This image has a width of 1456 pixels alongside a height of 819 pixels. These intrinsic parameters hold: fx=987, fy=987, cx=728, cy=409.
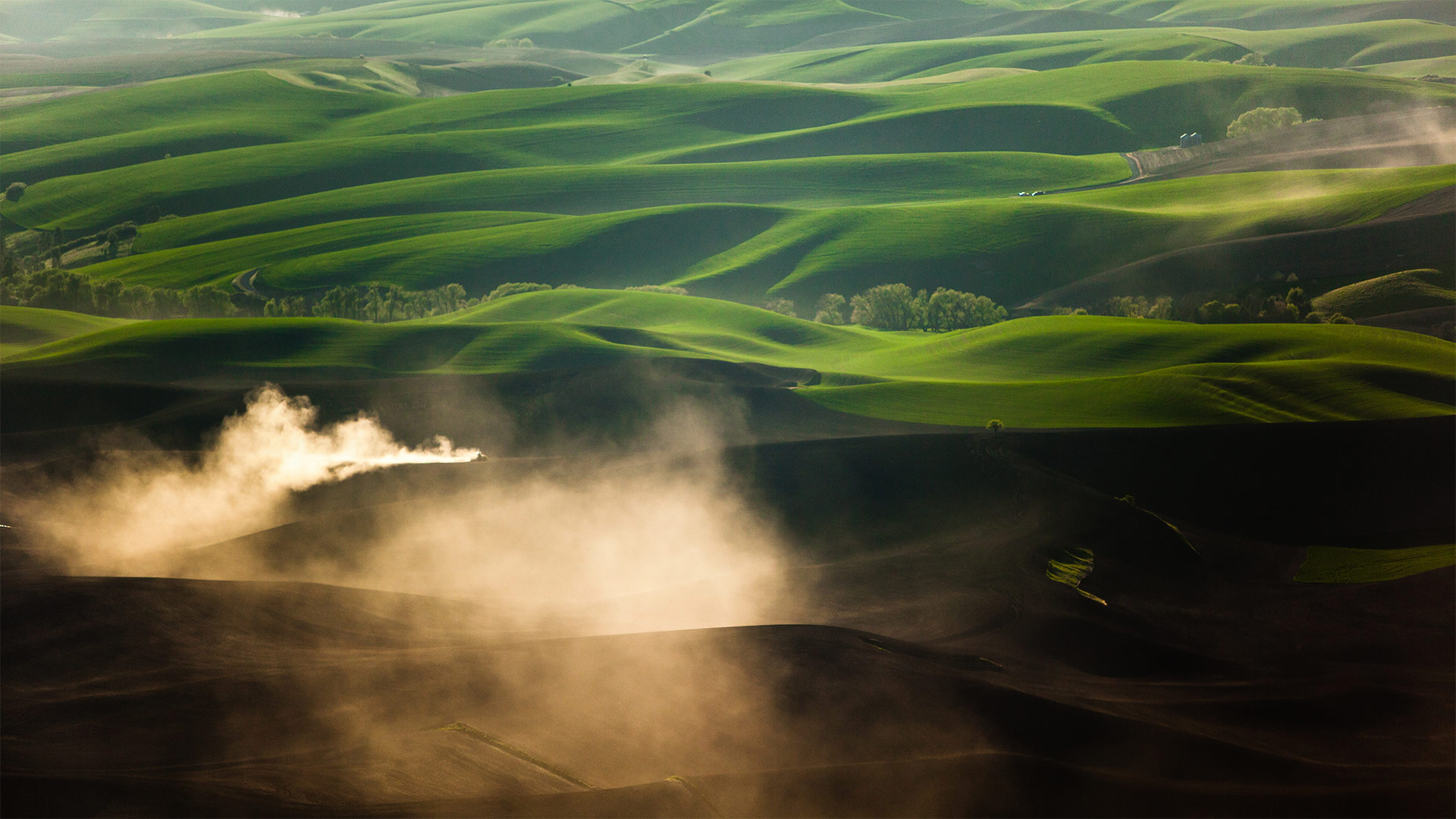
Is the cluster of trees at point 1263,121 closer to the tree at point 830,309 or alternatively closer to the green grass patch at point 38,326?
the tree at point 830,309

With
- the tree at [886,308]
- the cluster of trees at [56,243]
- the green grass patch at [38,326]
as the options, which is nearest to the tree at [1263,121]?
the tree at [886,308]

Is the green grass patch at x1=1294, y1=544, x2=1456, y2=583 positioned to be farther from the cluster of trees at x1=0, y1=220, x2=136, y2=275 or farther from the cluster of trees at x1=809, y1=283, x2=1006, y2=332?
the cluster of trees at x1=0, y1=220, x2=136, y2=275

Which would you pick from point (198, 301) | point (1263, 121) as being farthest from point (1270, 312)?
point (198, 301)

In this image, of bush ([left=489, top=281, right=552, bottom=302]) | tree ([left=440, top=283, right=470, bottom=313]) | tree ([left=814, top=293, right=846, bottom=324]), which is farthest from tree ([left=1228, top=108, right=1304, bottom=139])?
tree ([left=440, top=283, right=470, bottom=313])

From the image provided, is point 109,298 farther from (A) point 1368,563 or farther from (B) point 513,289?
(A) point 1368,563

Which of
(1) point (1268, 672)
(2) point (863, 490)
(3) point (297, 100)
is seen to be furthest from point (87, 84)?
(1) point (1268, 672)
